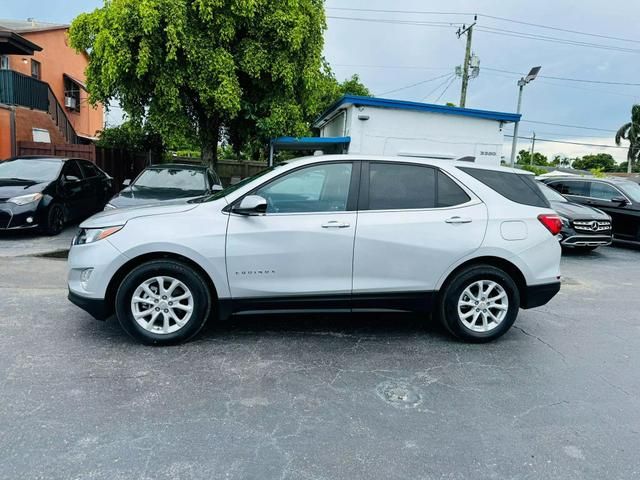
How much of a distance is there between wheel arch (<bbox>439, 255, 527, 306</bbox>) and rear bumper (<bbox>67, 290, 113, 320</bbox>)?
3.00 meters

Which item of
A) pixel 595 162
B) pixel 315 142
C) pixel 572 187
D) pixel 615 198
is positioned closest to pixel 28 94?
pixel 315 142

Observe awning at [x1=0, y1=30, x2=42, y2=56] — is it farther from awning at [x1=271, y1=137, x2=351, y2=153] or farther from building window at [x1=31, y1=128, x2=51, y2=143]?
awning at [x1=271, y1=137, x2=351, y2=153]

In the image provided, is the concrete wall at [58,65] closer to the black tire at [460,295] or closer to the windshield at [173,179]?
the windshield at [173,179]

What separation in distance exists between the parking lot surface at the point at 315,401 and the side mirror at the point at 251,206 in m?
1.19

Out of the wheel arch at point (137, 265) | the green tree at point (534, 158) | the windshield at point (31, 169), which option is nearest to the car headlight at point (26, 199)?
the windshield at point (31, 169)

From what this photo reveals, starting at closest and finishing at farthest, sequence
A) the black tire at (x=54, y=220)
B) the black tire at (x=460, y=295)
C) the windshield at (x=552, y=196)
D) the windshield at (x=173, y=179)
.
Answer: the black tire at (x=460, y=295)
the black tire at (x=54, y=220)
the windshield at (x=173, y=179)
the windshield at (x=552, y=196)

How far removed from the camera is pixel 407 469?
259 cm

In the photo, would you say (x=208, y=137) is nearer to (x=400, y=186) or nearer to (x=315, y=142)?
(x=315, y=142)

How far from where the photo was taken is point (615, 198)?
446 inches

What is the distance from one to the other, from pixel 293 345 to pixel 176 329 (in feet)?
3.39

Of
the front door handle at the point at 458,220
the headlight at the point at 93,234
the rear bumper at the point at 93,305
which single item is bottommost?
the rear bumper at the point at 93,305

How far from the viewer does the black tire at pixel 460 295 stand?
4367 millimetres

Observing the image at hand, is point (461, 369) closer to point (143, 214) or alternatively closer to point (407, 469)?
point (407, 469)

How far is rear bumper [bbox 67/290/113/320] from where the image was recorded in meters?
3.99
